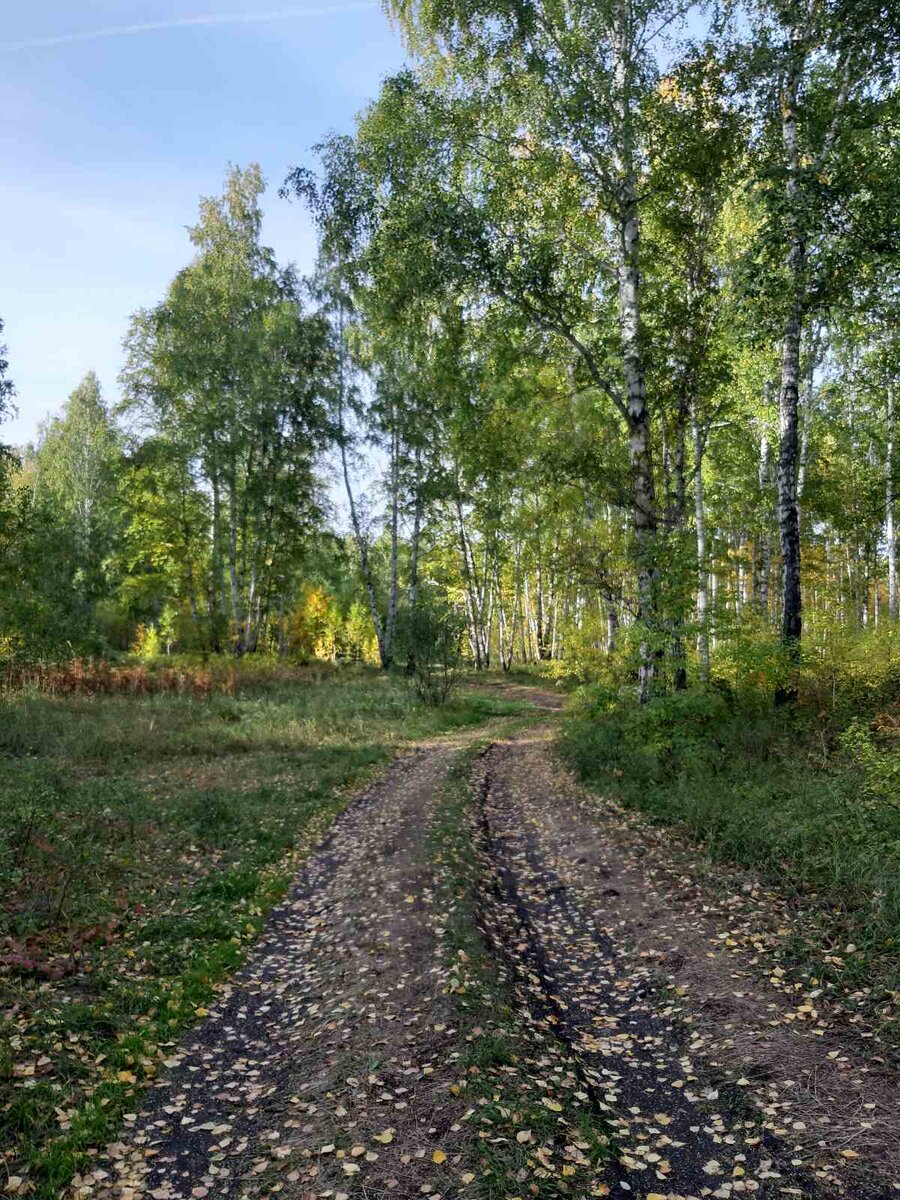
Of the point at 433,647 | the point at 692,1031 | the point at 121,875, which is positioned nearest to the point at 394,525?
the point at 433,647

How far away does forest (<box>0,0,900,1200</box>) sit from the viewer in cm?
523

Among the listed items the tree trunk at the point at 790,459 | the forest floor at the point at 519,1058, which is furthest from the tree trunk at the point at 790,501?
the forest floor at the point at 519,1058

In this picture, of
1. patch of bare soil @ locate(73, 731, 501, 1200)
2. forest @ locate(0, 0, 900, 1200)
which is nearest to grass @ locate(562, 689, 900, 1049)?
forest @ locate(0, 0, 900, 1200)

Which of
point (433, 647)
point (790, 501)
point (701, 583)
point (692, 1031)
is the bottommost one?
point (692, 1031)

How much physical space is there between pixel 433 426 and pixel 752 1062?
98.6 feet

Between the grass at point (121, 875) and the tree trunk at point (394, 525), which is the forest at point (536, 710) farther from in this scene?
the tree trunk at point (394, 525)

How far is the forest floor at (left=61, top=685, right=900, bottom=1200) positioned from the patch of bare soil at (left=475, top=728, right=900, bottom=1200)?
0.07 ft

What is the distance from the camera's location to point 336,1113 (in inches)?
200

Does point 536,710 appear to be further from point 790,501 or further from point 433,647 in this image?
point 790,501

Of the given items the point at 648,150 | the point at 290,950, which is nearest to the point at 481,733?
the point at 290,950

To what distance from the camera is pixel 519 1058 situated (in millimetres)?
5637

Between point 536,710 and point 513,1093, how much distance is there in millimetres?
22339

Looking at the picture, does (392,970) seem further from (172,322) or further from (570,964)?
(172,322)

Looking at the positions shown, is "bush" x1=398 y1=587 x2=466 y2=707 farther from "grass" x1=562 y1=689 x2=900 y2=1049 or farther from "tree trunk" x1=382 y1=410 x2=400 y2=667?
"grass" x1=562 y1=689 x2=900 y2=1049
